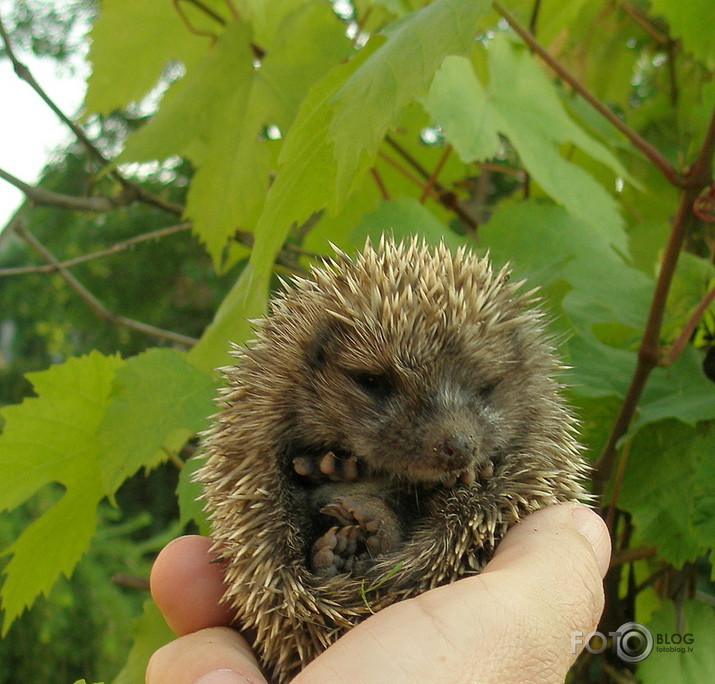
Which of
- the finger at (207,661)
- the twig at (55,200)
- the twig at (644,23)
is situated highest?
the twig at (644,23)

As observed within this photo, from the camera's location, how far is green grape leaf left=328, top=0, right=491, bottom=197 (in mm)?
1582

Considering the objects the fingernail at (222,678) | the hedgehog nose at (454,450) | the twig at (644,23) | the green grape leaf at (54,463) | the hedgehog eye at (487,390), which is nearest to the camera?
the fingernail at (222,678)

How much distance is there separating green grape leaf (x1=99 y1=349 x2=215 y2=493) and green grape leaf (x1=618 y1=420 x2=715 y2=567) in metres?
1.43

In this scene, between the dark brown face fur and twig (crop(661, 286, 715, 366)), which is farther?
twig (crop(661, 286, 715, 366))

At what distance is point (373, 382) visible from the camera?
6.18ft

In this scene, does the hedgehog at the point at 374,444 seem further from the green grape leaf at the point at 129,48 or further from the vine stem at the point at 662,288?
the green grape leaf at the point at 129,48

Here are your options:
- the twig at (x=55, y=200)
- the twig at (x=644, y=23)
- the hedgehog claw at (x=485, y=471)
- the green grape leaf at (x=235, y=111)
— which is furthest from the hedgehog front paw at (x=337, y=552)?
the twig at (x=644, y=23)

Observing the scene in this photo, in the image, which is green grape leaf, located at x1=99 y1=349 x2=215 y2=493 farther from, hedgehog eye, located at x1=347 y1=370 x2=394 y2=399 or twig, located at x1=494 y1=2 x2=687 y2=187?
twig, located at x1=494 y1=2 x2=687 y2=187

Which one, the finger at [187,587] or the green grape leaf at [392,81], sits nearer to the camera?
the green grape leaf at [392,81]

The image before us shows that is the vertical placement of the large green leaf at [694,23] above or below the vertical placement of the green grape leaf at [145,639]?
above

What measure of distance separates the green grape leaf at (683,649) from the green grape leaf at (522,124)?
132cm

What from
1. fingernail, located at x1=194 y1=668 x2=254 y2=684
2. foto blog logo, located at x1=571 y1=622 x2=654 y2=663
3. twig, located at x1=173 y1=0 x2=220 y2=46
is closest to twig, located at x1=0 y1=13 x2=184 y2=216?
twig, located at x1=173 y1=0 x2=220 y2=46

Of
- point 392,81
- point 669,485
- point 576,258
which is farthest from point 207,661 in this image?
point 576,258

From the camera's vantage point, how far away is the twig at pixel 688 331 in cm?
223
